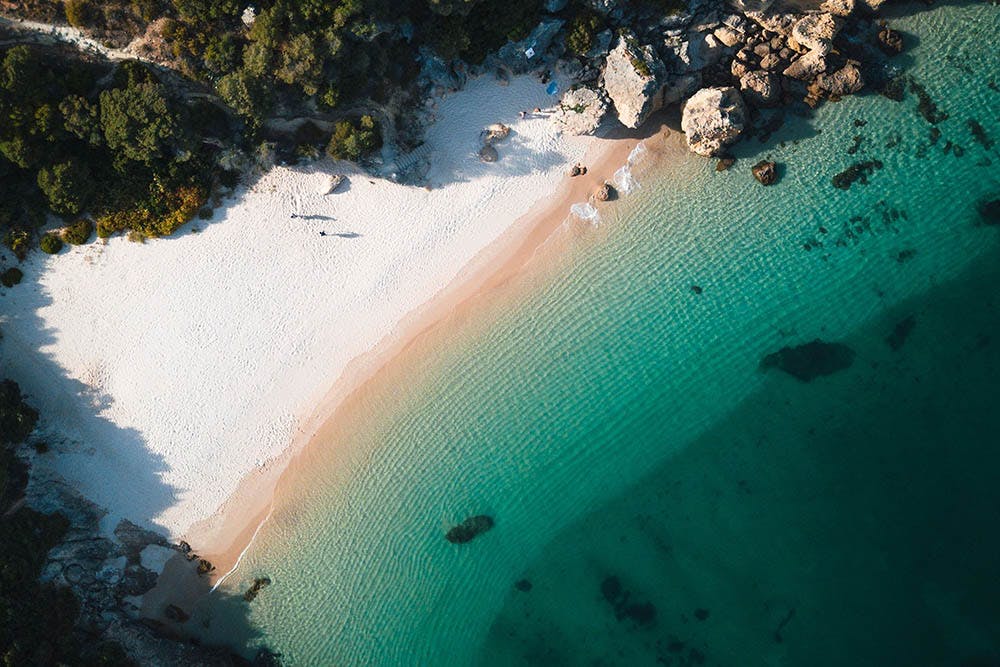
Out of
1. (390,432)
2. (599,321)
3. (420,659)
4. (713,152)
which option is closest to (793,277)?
(713,152)

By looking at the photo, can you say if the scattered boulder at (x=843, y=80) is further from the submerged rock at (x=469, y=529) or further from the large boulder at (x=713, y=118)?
the submerged rock at (x=469, y=529)

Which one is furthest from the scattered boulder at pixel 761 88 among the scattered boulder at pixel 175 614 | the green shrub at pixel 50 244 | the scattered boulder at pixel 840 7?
the scattered boulder at pixel 175 614

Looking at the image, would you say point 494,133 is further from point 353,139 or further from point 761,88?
point 761,88

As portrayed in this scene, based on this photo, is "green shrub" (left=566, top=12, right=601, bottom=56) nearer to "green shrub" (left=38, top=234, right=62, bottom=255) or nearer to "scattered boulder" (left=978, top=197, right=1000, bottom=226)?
"scattered boulder" (left=978, top=197, right=1000, bottom=226)

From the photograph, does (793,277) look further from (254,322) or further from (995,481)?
(254,322)

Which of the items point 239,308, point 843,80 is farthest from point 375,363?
point 843,80
